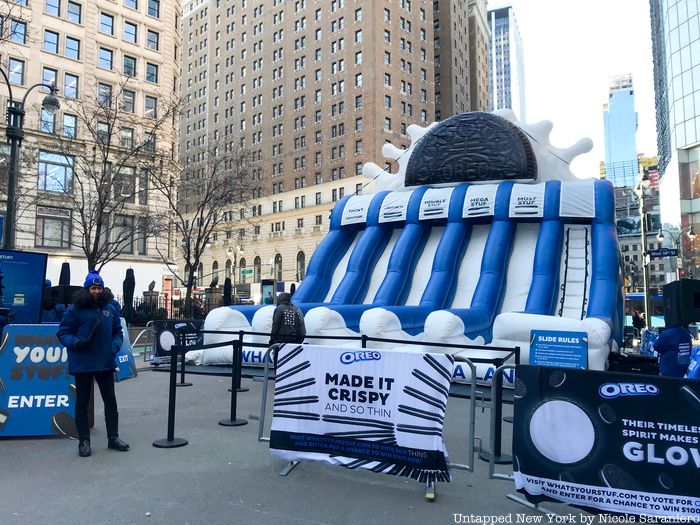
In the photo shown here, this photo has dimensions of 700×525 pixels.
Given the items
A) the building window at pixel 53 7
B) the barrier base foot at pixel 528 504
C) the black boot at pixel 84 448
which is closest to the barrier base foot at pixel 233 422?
the black boot at pixel 84 448

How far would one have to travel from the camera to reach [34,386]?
5730mm

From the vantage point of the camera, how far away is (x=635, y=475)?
3.43 m

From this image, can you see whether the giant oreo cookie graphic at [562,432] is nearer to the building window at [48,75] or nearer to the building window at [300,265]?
the building window at [48,75]

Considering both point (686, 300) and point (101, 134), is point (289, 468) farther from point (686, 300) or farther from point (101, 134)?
point (101, 134)

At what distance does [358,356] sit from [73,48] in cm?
3936

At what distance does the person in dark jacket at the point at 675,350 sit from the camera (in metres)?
6.57

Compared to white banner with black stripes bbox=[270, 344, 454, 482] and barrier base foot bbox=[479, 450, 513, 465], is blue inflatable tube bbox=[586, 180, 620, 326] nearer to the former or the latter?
barrier base foot bbox=[479, 450, 513, 465]

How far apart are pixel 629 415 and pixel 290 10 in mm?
70149

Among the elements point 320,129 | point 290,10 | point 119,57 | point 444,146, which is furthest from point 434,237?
point 290,10

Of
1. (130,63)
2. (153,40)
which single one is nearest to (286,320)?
(130,63)

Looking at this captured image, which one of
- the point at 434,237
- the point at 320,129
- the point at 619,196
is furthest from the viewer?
the point at 619,196

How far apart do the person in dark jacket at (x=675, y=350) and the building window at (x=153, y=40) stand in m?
41.8

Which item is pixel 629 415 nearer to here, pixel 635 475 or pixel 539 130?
pixel 635 475

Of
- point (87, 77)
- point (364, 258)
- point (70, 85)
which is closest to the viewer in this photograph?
point (364, 258)
